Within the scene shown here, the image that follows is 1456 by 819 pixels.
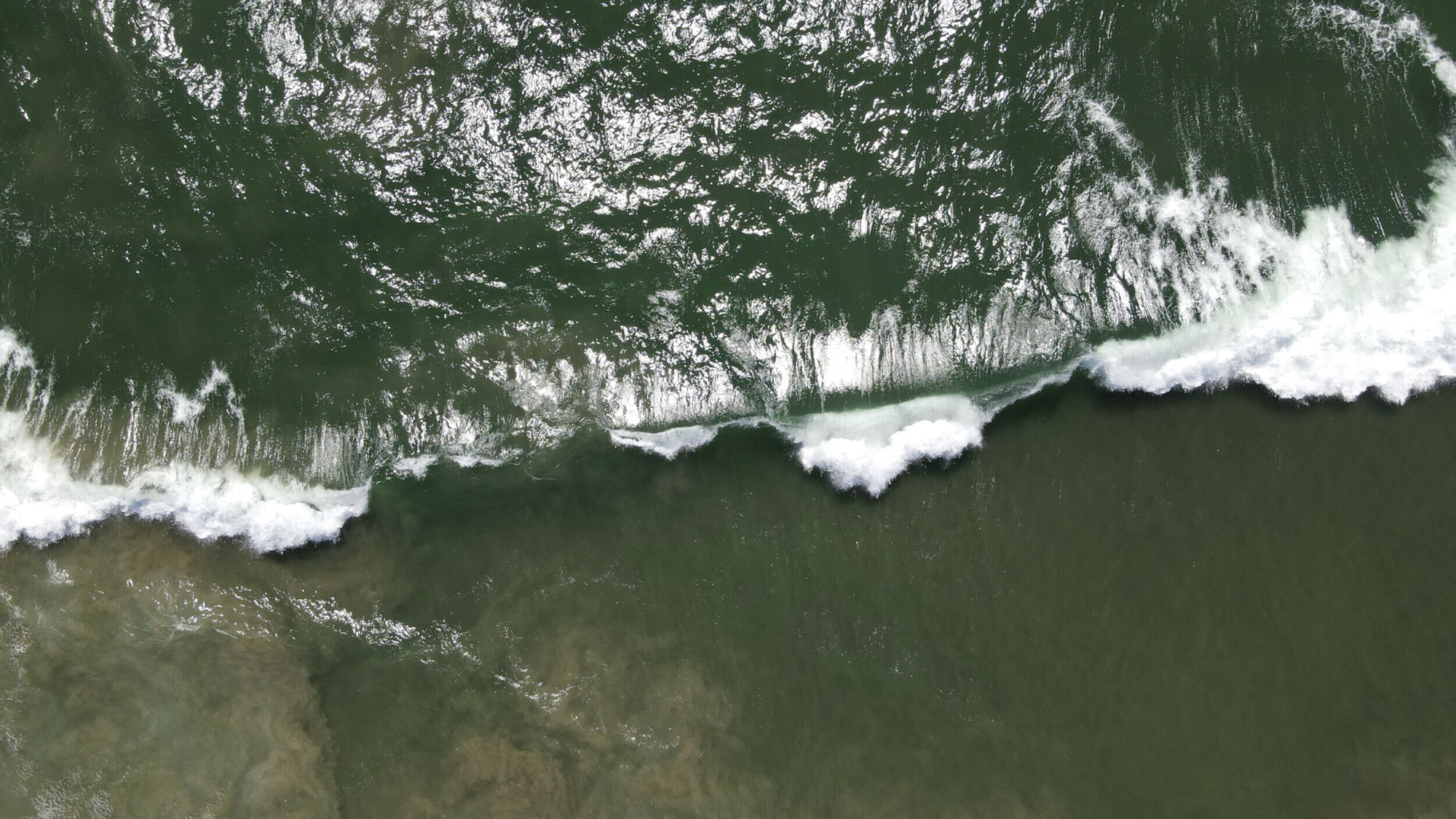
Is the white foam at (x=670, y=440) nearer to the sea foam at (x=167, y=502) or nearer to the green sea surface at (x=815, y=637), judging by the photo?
the green sea surface at (x=815, y=637)

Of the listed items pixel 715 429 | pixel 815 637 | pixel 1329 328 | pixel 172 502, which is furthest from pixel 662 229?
pixel 1329 328

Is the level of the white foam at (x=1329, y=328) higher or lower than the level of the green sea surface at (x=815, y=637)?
higher

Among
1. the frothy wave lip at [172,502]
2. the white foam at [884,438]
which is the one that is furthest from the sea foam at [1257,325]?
the frothy wave lip at [172,502]

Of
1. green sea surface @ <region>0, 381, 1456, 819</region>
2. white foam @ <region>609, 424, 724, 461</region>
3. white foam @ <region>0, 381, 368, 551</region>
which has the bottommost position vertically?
green sea surface @ <region>0, 381, 1456, 819</region>

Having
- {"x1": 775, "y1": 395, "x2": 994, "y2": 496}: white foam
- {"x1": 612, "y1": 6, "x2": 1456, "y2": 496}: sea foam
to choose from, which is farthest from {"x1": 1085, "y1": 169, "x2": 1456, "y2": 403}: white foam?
{"x1": 775, "y1": 395, "x2": 994, "y2": 496}: white foam

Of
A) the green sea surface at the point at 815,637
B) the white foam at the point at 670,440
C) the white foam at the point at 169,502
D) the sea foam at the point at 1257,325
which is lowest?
the green sea surface at the point at 815,637

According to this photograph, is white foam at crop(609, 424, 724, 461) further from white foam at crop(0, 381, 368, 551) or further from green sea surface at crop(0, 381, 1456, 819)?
white foam at crop(0, 381, 368, 551)

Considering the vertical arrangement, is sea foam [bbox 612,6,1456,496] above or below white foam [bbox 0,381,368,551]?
above
